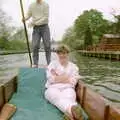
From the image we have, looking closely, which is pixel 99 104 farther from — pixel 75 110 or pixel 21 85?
pixel 21 85

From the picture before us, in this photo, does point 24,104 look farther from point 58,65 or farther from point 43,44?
point 43,44

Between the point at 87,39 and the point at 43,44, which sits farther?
the point at 87,39

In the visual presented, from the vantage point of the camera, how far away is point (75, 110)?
16.8 ft

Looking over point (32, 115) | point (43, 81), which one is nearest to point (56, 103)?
point (32, 115)

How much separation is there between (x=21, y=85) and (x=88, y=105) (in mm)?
2157

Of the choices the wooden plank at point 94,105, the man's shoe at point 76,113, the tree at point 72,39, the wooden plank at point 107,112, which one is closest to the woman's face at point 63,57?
the wooden plank at point 94,105

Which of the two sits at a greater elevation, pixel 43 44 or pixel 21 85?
pixel 43 44

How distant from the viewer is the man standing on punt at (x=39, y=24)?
350 inches

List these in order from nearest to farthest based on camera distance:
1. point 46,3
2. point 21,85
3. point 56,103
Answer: point 56,103 → point 21,85 → point 46,3

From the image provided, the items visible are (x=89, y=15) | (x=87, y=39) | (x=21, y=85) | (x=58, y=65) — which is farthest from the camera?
(x=89, y=15)

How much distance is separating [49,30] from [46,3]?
66 cm

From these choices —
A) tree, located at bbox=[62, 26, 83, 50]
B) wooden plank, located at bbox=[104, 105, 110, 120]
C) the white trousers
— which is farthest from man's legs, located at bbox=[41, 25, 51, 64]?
tree, located at bbox=[62, 26, 83, 50]

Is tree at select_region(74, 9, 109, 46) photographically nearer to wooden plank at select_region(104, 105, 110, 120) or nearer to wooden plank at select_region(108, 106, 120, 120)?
wooden plank at select_region(104, 105, 110, 120)

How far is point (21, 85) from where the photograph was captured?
7.67 meters
